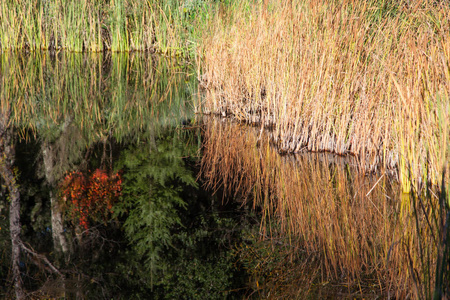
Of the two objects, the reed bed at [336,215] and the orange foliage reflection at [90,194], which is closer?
the reed bed at [336,215]

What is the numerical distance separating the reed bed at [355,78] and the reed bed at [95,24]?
17.0 ft

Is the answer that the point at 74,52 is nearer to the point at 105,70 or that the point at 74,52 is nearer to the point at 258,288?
the point at 105,70

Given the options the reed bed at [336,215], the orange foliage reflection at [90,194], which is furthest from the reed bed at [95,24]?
the orange foliage reflection at [90,194]

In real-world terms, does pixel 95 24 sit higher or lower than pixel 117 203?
higher

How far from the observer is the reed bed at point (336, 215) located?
265 centimetres

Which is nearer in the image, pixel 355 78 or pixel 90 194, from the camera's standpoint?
pixel 90 194

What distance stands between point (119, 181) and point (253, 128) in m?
1.95

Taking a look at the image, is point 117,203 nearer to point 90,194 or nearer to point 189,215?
point 90,194

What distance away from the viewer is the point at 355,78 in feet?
13.8

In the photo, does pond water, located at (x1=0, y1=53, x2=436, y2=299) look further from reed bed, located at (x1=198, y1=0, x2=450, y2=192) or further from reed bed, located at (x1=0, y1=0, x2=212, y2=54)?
reed bed, located at (x1=0, y1=0, x2=212, y2=54)

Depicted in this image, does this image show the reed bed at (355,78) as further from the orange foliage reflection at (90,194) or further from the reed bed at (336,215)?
the orange foliage reflection at (90,194)

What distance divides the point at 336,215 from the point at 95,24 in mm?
8566

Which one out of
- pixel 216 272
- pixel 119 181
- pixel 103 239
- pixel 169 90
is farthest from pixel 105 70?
pixel 216 272

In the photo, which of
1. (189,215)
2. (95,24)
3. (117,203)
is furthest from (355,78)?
(95,24)
